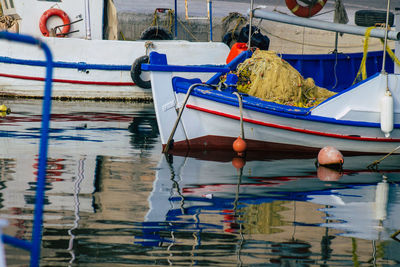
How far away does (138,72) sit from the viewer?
18109 millimetres

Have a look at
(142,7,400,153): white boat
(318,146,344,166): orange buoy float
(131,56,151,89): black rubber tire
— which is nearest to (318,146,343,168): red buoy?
(318,146,344,166): orange buoy float

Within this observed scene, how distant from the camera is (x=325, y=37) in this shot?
83.8 feet

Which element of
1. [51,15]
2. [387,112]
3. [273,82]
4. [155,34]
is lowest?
[387,112]

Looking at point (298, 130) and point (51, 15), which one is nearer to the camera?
point (298, 130)

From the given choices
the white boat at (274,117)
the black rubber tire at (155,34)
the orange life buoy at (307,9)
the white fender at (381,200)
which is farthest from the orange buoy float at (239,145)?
the black rubber tire at (155,34)

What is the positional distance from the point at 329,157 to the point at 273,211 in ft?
10.4

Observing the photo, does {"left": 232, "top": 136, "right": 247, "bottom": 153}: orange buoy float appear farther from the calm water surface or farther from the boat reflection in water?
the boat reflection in water

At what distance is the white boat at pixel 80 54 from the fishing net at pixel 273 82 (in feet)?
20.3

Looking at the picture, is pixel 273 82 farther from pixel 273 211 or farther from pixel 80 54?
pixel 80 54

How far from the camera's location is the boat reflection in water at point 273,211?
5.97 metres

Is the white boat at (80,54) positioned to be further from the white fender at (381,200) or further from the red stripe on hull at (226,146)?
the white fender at (381,200)

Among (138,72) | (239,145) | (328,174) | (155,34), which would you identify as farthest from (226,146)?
(155,34)

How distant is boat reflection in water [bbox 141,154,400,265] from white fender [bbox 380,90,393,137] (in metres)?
0.68

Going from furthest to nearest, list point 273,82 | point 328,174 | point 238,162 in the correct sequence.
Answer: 1. point 273,82
2. point 238,162
3. point 328,174
